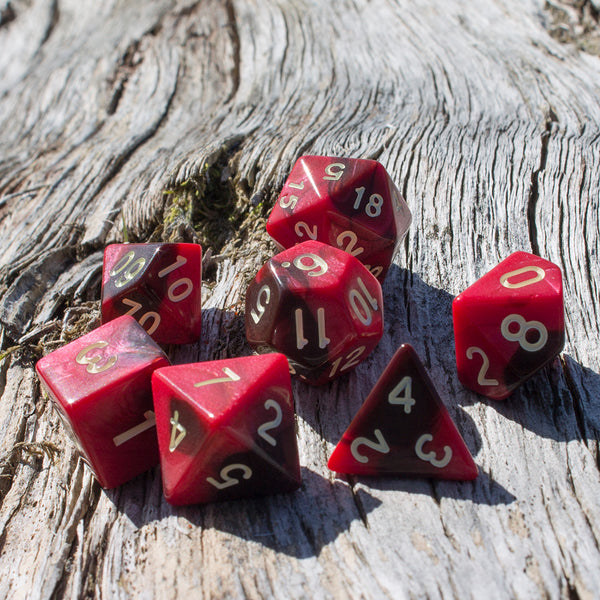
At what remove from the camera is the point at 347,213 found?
2408mm

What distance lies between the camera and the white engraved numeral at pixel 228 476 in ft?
5.94

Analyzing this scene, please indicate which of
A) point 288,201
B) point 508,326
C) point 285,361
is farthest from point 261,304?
point 508,326

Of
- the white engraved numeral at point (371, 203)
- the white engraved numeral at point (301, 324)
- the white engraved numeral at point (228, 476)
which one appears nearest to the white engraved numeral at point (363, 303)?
the white engraved numeral at point (301, 324)

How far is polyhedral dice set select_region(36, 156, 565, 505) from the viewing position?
72.2 inches

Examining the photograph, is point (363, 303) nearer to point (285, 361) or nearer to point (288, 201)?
point (285, 361)

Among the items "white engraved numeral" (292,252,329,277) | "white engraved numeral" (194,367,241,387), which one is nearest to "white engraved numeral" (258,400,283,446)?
"white engraved numeral" (194,367,241,387)

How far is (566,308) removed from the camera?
2.45m

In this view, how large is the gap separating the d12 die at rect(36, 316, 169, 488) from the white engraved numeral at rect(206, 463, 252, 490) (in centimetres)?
29

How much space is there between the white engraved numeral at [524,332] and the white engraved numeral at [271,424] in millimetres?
776

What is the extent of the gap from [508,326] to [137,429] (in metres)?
1.21

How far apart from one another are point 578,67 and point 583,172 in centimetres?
118

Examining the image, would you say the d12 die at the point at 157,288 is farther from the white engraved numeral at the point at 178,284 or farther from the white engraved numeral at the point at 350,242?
the white engraved numeral at the point at 350,242

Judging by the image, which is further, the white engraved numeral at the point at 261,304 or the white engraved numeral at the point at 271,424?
the white engraved numeral at the point at 261,304

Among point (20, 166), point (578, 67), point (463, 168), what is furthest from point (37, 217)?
point (578, 67)
